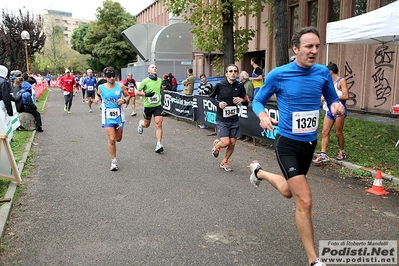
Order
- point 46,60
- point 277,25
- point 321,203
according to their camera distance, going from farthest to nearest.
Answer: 1. point 46,60
2. point 277,25
3. point 321,203

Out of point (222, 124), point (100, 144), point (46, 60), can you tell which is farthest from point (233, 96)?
point (46, 60)

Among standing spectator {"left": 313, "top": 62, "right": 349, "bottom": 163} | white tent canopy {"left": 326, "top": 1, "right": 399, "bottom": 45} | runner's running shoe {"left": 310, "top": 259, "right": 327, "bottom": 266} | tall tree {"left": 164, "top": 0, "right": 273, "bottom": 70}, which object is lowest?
runner's running shoe {"left": 310, "top": 259, "right": 327, "bottom": 266}

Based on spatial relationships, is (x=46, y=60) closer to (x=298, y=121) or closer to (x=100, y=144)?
(x=100, y=144)

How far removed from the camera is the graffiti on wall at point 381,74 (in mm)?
14445

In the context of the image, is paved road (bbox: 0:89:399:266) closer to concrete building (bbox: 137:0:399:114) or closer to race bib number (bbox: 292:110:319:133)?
race bib number (bbox: 292:110:319:133)

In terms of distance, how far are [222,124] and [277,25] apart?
5831 mm

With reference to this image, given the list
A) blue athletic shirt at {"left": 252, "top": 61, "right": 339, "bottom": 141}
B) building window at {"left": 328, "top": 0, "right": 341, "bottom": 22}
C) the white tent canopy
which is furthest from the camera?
building window at {"left": 328, "top": 0, "right": 341, "bottom": 22}

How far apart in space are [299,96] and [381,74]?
1312cm

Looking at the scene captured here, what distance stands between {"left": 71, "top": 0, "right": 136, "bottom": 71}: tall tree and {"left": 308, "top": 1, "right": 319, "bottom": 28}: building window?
30.1 m

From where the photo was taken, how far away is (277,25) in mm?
11547

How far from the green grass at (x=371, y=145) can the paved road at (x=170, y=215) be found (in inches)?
43.6

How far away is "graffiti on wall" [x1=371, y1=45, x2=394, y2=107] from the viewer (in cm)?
1445

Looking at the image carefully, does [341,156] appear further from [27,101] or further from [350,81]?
[27,101]

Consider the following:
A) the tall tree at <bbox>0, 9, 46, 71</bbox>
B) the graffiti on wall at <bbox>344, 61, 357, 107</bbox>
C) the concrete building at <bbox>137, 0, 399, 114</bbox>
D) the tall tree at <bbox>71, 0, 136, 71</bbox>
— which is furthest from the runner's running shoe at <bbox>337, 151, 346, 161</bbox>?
the tall tree at <bbox>71, 0, 136, 71</bbox>
